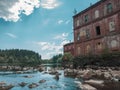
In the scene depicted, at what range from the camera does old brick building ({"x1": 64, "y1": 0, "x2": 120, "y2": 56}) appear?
39.0 m

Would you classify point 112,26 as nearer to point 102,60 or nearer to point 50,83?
point 102,60

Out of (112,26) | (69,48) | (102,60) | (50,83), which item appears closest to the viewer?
(50,83)

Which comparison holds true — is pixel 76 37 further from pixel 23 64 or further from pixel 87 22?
pixel 23 64

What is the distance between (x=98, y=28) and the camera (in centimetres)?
4459

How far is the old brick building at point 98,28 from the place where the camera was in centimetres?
3900

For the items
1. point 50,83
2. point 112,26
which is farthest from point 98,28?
point 50,83

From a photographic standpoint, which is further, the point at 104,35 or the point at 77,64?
the point at 77,64

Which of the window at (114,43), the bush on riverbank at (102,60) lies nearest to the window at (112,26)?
the window at (114,43)

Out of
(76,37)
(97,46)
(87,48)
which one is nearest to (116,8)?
(97,46)

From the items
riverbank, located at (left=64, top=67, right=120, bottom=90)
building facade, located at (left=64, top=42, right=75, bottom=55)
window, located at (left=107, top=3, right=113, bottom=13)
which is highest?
window, located at (left=107, top=3, right=113, bottom=13)

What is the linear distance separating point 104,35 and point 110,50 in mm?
3966

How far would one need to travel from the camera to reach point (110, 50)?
39312 mm

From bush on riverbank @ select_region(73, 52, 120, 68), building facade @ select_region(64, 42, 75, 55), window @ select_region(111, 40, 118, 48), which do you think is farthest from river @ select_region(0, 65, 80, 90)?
building facade @ select_region(64, 42, 75, 55)

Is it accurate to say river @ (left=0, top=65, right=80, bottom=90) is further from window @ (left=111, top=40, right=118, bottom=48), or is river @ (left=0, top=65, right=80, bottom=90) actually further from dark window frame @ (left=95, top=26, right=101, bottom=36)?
dark window frame @ (left=95, top=26, right=101, bottom=36)
